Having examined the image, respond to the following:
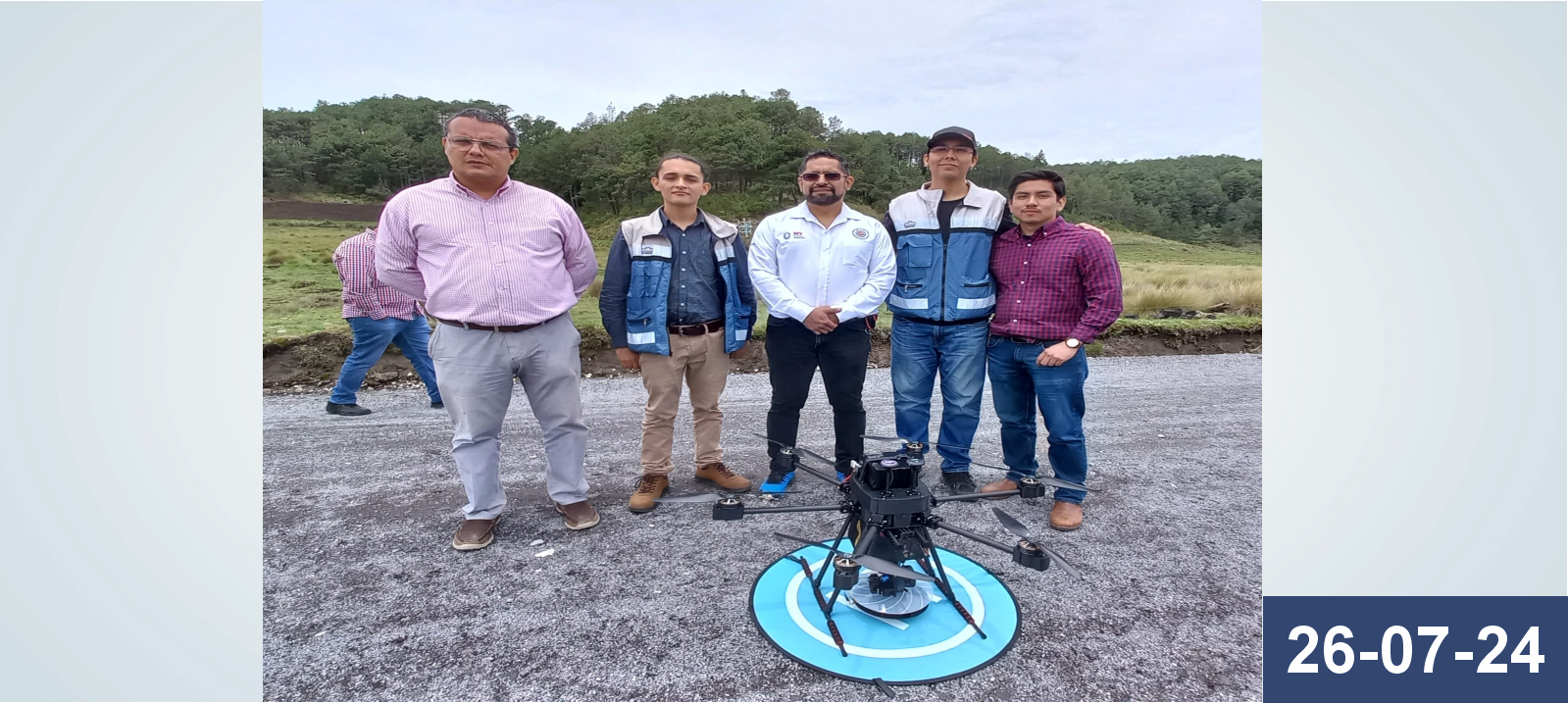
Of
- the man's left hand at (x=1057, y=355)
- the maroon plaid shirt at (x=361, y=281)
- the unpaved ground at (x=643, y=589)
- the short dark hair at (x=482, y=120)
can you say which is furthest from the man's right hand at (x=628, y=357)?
the maroon plaid shirt at (x=361, y=281)

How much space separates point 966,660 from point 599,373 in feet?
21.6

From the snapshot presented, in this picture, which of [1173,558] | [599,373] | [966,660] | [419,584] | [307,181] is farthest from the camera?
[307,181]

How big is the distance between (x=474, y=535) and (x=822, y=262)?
2.12m

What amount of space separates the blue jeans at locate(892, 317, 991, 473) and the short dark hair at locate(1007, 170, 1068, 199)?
0.70 meters

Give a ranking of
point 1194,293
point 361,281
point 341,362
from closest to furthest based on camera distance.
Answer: point 361,281, point 341,362, point 1194,293

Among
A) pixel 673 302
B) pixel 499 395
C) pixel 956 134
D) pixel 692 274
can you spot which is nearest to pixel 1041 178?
pixel 956 134

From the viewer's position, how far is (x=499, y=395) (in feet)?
10.2

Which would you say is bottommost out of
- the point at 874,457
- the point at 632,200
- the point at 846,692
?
the point at 846,692

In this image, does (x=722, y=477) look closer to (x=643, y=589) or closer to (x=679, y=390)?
(x=679, y=390)

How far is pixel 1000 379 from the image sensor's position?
11.6ft

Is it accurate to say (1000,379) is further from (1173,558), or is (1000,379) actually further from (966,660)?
(966,660)

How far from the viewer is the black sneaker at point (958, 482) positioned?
3.79 metres

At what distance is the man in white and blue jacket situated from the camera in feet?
11.5

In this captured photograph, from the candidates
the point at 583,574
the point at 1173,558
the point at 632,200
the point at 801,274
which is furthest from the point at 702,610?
the point at 632,200
